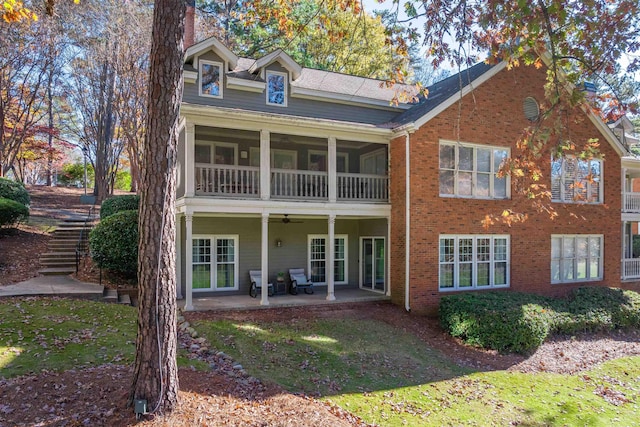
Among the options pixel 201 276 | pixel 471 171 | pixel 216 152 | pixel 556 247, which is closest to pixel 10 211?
pixel 201 276

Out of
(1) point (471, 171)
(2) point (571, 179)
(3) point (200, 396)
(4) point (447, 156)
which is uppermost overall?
(4) point (447, 156)

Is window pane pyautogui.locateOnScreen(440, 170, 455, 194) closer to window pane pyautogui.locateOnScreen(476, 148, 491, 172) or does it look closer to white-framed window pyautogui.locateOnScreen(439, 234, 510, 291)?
window pane pyautogui.locateOnScreen(476, 148, 491, 172)

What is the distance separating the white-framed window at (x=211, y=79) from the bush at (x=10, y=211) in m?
8.47

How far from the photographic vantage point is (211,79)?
46.1ft

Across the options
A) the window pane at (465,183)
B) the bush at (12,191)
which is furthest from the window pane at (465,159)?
the bush at (12,191)

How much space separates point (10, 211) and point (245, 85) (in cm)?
999

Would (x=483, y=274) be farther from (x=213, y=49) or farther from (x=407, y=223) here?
(x=213, y=49)

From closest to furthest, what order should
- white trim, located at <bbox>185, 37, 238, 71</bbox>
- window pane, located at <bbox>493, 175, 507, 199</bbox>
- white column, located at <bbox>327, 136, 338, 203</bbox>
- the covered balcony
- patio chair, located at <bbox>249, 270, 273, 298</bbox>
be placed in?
1. the covered balcony
2. white column, located at <bbox>327, 136, 338, 203</bbox>
3. white trim, located at <bbox>185, 37, 238, 71</bbox>
4. patio chair, located at <bbox>249, 270, 273, 298</bbox>
5. window pane, located at <bbox>493, 175, 507, 199</bbox>

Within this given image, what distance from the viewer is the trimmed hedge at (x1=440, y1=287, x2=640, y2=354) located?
1083 centimetres

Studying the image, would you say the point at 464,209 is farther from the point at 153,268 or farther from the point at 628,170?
the point at 628,170

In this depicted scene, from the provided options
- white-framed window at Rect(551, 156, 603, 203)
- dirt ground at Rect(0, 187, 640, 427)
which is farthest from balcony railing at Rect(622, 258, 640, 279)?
dirt ground at Rect(0, 187, 640, 427)

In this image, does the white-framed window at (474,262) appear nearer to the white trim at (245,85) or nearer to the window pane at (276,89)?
the window pane at (276,89)

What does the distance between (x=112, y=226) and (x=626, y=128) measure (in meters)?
24.2

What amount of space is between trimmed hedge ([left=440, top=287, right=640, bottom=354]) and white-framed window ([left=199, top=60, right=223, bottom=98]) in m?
10.2
